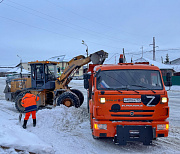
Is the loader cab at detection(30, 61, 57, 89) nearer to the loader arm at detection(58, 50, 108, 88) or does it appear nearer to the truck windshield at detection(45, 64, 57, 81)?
the truck windshield at detection(45, 64, 57, 81)

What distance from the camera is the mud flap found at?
16.5 feet

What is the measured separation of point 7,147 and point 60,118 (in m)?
3.72

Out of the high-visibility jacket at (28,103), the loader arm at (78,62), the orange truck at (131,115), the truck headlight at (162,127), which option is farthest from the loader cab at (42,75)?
the truck headlight at (162,127)

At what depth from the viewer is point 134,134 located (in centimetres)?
508

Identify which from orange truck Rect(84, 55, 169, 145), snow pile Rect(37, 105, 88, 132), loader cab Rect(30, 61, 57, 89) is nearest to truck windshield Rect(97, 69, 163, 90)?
orange truck Rect(84, 55, 169, 145)

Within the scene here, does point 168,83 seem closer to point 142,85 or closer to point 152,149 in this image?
point 142,85

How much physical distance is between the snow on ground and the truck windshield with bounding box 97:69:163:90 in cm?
171

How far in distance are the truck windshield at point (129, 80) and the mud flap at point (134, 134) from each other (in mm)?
1062

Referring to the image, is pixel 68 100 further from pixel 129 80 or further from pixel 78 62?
pixel 129 80


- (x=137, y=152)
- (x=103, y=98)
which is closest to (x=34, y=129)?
(x=103, y=98)

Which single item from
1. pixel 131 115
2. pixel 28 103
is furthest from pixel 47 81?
pixel 131 115

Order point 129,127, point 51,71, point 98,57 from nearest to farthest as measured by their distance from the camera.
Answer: point 129,127 < point 98,57 < point 51,71

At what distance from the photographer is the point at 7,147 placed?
424 cm

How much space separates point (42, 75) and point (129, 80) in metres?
6.90
